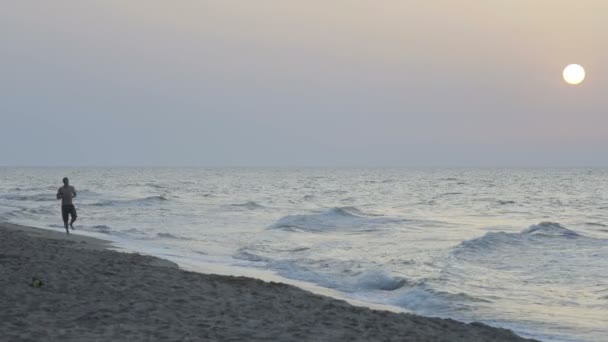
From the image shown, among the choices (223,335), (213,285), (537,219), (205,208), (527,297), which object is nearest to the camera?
(223,335)

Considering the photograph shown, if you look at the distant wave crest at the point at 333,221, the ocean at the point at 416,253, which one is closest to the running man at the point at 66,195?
the ocean at the point at 416,253

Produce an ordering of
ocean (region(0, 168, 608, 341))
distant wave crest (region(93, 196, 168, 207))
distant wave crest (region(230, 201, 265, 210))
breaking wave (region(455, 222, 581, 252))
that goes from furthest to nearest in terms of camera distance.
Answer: distant wave crest (region(93, 196, 168, 207)), distant wave crest (region(230, 201, 265, 210)), breaking wave (region(455, 222, 581, 252)), ocean (region(0, 168, 608, 341))

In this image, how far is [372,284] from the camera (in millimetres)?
16141

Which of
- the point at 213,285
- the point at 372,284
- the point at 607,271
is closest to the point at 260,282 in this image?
the point at 213,285

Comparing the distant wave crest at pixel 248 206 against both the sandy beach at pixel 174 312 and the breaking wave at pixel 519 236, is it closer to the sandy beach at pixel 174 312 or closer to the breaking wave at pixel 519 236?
the breaking wave at pixel 519 236

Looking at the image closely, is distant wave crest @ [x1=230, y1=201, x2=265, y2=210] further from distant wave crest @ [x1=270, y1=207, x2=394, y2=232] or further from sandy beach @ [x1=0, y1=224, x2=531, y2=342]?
sandy beach @ [x1=0, y1=224, x2=531, y2=342]

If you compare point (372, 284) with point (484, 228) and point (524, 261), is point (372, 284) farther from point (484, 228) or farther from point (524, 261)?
point (484, 228)

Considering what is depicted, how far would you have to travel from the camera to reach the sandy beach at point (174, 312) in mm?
8383

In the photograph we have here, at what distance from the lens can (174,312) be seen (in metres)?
9.52

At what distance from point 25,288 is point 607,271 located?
14.2 m

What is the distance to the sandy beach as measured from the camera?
8.38m

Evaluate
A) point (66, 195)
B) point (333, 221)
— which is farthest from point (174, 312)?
point (333, 221)

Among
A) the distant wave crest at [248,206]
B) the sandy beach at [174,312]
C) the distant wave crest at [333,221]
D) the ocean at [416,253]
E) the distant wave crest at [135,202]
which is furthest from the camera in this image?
the distant wave crest at [135,202]

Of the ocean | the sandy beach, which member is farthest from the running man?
the sandy beach
